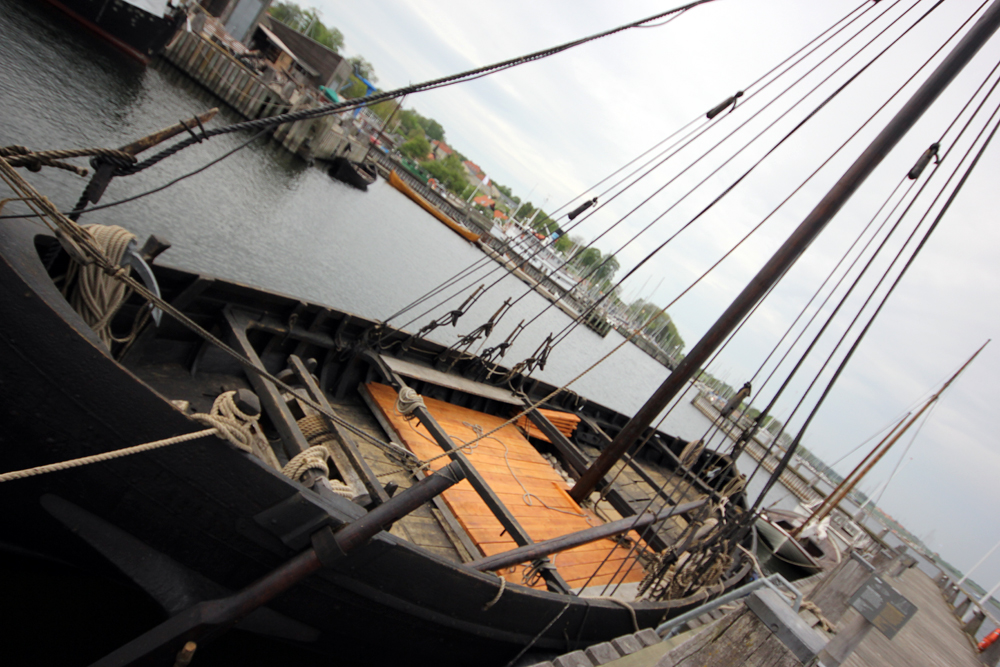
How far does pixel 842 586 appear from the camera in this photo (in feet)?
17.8

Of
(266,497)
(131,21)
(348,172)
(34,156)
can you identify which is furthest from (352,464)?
(348,172)

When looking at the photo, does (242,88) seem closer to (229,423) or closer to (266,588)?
(229,423)

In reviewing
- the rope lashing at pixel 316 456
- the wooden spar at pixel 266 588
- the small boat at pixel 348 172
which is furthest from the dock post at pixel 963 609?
the small boat at pixel 348 172

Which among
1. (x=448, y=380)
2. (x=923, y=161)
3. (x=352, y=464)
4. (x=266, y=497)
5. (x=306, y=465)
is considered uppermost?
(x=923, y=161)

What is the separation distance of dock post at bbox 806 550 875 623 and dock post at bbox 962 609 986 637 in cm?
1042

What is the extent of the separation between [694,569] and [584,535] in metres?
2.01

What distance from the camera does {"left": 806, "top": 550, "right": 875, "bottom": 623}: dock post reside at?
16.7 ft

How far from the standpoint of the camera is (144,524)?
2461mm

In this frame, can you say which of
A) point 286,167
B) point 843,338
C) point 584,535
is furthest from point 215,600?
point 286,167

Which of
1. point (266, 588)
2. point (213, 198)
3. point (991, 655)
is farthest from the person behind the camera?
point (213, 198)

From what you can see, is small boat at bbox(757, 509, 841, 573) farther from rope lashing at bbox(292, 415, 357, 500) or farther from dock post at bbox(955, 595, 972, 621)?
rope lashing at bbox(292, 415, 357, 500)

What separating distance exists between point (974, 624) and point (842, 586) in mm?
11349

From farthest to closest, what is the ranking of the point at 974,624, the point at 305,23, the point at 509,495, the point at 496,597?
the point at 305,23 < the point at 974,624 < the point at 509,495 < the point at 496,597

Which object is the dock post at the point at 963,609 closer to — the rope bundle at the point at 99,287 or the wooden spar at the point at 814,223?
the wooden spar at the point at 814,223
